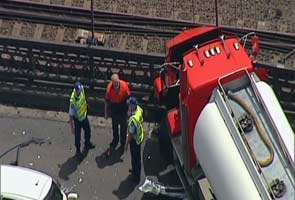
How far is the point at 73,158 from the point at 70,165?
0.18 metres

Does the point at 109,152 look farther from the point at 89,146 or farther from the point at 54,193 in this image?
the point at 54,193

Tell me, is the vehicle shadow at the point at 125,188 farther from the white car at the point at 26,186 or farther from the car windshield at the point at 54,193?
the car windshield at the point at 54,193

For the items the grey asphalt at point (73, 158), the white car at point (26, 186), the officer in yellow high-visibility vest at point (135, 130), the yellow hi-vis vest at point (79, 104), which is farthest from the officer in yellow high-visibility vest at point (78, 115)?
the white car at point (26, 186)

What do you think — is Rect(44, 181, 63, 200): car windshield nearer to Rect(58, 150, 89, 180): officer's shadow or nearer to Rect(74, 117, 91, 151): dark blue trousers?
Rect(58, 150, 89, 180): officer's shadow

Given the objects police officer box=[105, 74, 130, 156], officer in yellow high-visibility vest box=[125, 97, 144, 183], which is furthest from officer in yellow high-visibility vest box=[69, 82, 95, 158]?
officer in yellow high-visibility vest box=[125, 97, 144, 183]

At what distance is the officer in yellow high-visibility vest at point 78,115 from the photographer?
14.1 meters

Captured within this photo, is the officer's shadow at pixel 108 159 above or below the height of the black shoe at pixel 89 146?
below

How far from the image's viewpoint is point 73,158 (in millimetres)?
15281

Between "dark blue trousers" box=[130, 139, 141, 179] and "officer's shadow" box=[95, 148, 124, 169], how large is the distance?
634 millimetres

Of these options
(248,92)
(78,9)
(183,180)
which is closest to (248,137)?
(248,92)

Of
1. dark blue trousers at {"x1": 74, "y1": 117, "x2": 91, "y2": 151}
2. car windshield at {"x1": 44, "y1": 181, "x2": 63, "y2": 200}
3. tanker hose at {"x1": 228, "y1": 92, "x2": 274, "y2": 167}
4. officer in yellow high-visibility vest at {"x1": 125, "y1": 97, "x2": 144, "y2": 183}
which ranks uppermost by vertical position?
dark blue trousers at {"x1": 74, "y1": 117, "x2": 91, "y2": 151}

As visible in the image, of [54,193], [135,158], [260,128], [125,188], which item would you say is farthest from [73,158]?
[260,128]

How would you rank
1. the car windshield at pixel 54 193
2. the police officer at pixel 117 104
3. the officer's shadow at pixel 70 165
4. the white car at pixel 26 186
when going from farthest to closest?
the officer's shadow at pixel 70 165
the police officer at pixel 117 104
the car windshield at pixel 54 193
the white car at pixel 26 186

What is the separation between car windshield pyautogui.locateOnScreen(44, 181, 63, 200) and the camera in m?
13.4
